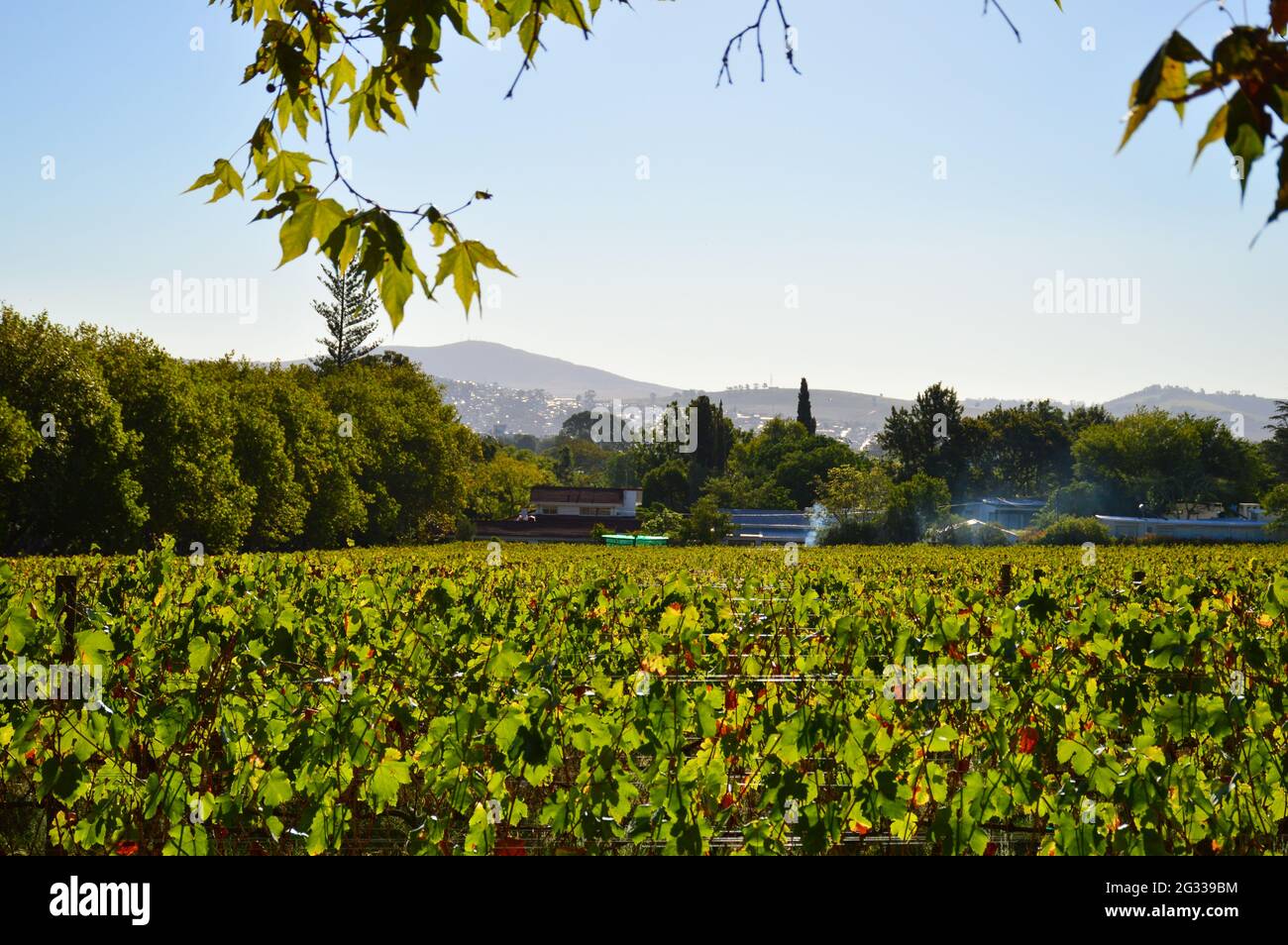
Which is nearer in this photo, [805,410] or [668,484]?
[668,484]

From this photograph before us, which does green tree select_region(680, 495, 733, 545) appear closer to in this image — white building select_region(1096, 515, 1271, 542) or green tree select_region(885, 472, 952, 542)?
green tree select_region(885, 472, 952, 542)

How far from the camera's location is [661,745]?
15.2 feet

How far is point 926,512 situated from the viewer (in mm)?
61125

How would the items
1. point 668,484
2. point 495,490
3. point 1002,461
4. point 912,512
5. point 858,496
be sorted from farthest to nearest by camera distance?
point 1002,461 → point 668,484 → point 495,490 → point 858,496 → point 912,512

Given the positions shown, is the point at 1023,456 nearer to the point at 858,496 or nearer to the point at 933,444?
the point at 933,444

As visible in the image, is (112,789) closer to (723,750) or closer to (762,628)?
(723,750)

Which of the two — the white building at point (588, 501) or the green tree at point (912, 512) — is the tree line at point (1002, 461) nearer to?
the white building at point (588, 501)

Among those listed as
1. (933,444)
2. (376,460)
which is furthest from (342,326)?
(933,444)

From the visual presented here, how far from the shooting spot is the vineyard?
4.52 metres

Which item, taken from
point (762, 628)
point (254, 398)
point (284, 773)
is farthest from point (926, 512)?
point (284, 773)

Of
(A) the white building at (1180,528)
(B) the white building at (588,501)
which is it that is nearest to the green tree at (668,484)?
(B) the white building at (588,501)

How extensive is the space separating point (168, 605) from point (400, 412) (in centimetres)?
5835

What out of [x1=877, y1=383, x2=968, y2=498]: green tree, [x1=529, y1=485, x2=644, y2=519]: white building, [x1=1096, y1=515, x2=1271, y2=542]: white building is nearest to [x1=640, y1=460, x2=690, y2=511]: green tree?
[x1=529, y1=485, x2=644, y2=519]: white building

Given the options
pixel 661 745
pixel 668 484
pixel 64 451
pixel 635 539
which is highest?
pixel 64 451
